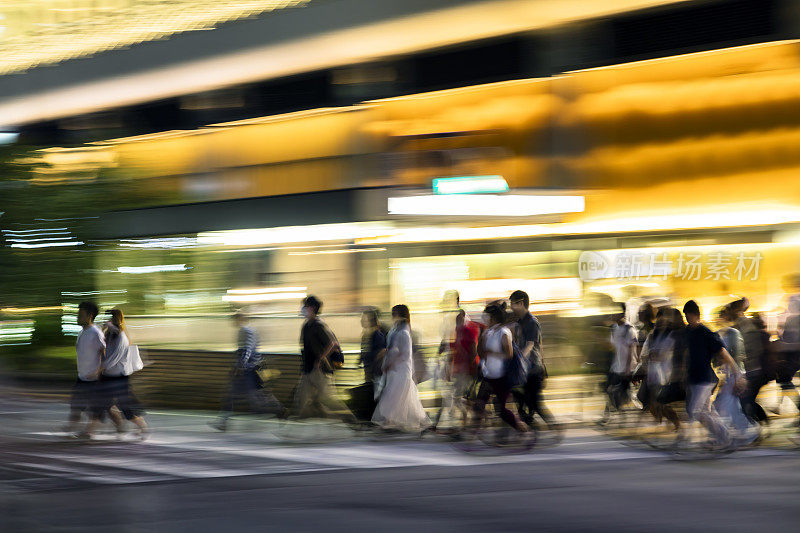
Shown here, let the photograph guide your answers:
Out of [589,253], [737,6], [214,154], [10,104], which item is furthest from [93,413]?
[10,104]

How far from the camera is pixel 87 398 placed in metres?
11.2

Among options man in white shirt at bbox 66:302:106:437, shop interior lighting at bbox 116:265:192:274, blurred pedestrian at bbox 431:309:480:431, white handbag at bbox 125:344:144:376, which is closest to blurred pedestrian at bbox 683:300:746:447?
blurred pedestrian at bbox 431:309:480:431

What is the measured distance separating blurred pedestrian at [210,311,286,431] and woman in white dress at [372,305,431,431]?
1654 millimetres

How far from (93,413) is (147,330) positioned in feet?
24.3

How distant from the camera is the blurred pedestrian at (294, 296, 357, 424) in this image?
1210 centimetres

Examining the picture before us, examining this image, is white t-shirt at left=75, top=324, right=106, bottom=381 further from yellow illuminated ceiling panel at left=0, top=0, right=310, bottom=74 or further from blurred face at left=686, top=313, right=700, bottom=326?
yellow illuminated ceiling panel at left=0, top=0, right=310, bottom=74

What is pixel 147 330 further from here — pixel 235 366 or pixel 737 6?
pixel 737 6

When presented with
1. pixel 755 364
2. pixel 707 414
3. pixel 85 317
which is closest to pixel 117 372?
pixel 85 317

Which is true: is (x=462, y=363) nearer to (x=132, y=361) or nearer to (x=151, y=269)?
(x=132, y=361)

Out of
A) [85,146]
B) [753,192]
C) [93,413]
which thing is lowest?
[93,413]

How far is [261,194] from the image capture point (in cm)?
2066

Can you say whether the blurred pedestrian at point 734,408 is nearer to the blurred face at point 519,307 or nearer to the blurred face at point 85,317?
the blurred face at point 519,307

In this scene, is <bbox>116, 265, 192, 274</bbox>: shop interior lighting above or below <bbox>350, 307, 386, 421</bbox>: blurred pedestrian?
above

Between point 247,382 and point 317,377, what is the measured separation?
167cm
